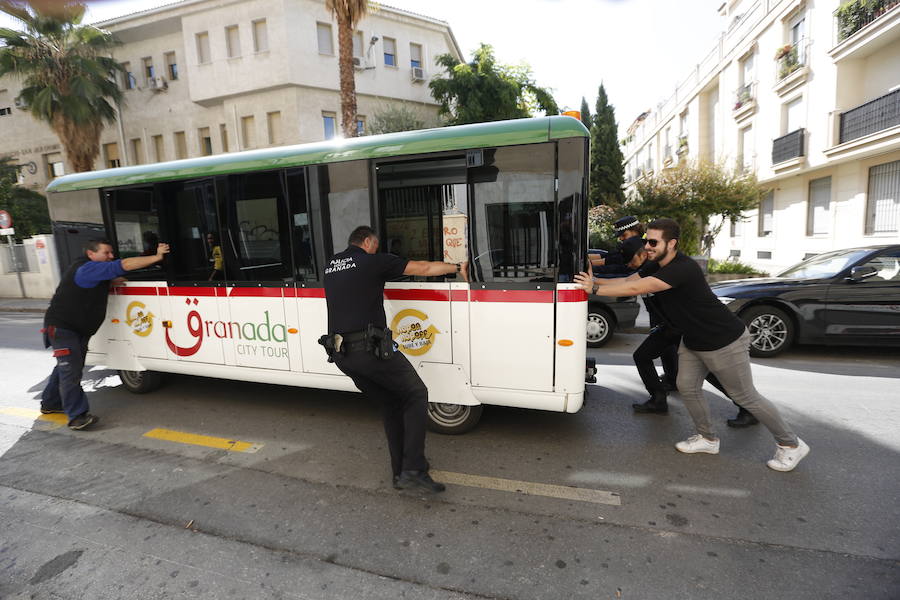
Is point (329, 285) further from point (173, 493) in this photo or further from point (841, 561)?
point (841, 561)

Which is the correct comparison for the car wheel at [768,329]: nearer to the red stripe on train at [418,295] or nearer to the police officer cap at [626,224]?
the police officer cap at [626,224]

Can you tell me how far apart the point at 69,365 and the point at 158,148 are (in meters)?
22.1

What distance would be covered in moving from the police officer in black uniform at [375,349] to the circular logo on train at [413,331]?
0.59 metres

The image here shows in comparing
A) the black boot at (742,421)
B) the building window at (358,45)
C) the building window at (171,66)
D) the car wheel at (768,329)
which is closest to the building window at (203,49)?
the building window at (171,66)

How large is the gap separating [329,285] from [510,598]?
2.17 metres

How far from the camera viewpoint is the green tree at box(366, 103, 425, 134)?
1933 cm

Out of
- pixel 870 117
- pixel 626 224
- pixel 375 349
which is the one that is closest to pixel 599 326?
pixel 626 224

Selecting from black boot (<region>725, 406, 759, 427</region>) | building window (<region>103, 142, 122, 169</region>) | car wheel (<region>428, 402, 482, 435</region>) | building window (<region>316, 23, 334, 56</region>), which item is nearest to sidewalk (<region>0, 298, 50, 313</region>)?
building window (<region>103, 142, 122, 169</region>)

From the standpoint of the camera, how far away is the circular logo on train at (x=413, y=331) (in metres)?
3.89

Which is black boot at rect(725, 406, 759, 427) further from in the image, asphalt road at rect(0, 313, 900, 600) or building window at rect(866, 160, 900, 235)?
building window at rect(866, 160, 900, 235)

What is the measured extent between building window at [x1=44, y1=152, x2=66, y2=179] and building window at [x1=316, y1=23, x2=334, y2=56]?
16.5 m

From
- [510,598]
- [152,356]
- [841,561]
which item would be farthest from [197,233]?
[841,561]

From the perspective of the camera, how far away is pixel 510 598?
2.30m

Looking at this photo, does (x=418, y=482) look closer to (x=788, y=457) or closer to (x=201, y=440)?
(x=201, y=440)
